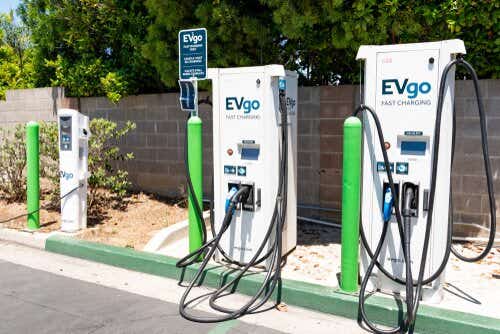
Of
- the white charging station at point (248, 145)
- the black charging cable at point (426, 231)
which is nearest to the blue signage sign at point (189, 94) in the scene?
the white charging station at point (248, 145)

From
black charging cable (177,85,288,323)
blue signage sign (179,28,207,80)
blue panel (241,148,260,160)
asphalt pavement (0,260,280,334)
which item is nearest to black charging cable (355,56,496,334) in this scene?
black charging cable (177,85,288,323)

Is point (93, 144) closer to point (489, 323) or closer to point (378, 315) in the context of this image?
point (378, 315)

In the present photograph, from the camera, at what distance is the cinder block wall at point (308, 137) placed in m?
5.79

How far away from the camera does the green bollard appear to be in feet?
13.1

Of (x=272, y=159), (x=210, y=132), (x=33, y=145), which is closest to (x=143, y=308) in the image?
(x=272, y=159)

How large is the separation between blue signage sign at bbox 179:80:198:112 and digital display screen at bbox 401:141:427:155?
2.31 meters

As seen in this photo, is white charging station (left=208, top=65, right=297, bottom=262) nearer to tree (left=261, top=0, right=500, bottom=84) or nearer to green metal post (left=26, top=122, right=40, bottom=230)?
tree (left=261, top=0, right=500, bottom=84)

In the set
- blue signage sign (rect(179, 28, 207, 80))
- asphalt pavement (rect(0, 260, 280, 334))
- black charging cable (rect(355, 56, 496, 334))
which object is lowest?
asphalt pavement (rect(0, 260, 280, 334))

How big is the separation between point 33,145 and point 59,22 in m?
3.24

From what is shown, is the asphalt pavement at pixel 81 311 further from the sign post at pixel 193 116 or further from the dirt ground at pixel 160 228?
the dirt ground at pixel 160 228

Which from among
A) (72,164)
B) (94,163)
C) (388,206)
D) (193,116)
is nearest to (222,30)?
(193,116)

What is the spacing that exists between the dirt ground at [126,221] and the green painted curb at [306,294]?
0.48m

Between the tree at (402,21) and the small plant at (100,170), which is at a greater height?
the tree at (402,21)

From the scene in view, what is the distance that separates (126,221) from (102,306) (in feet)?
8.79
